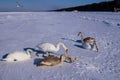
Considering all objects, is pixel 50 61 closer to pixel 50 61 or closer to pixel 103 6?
pixel 50 61

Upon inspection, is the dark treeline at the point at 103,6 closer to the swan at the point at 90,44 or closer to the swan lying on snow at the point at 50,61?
the swan at the point at 90,44

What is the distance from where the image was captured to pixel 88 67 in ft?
22.4

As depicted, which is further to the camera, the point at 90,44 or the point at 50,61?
the point at 90,44

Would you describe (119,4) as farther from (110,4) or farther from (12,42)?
(12,42)

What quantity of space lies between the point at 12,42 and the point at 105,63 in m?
4.72

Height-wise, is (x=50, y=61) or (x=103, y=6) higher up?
(x=50, y=61)

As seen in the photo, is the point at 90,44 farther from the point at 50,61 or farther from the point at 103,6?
the point at 103,6

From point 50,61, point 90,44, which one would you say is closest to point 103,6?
point 90,44

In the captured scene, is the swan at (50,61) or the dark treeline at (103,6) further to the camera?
the dark treeline at (103,6)

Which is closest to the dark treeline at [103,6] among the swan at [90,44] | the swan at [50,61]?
the swan at [90,44]

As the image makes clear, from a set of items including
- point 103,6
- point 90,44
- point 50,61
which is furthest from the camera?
point 103,6

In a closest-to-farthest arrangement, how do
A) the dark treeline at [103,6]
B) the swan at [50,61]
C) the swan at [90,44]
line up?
the swan at [50,61] < the swan at [90,44] < the dark treeline at [103,6]

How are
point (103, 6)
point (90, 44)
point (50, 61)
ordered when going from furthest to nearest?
point (103, 6) < point (90, 44) < point (50, 61)

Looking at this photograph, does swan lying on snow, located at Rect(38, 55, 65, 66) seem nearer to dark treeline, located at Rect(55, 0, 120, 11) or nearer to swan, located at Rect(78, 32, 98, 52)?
swan, located at Rect(78, 32, 98, 52)
